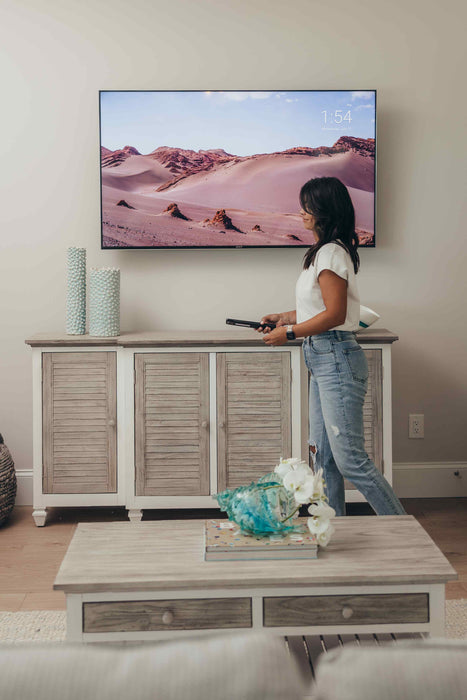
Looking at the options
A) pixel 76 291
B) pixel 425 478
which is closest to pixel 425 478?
pixel 425 478

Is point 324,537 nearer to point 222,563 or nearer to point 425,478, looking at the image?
point 222,563

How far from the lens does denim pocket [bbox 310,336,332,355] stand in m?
2.44

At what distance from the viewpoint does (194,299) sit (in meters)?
3.65

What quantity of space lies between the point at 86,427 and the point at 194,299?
2.67 feet

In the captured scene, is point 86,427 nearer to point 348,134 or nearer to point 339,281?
point 339,281

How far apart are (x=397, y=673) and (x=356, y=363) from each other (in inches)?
74.3

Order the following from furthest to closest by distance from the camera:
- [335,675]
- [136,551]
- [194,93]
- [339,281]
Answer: [194,93]
[339,281]
[136,551]
[335,675]

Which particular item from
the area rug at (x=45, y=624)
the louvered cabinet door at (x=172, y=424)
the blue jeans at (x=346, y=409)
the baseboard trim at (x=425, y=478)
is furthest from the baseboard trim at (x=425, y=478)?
the blue jeans at (x=346, y=409)

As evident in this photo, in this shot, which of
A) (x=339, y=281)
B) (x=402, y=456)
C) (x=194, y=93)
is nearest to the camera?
(x=339, y=281)

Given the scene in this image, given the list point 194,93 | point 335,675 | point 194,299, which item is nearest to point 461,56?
point 194,93

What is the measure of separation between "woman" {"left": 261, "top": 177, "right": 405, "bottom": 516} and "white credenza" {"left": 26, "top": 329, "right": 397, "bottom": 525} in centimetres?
77

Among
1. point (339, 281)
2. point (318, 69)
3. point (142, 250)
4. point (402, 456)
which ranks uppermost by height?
point (318, 69)

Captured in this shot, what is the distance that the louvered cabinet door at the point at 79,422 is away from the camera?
10.8ft

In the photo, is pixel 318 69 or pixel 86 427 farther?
pixel 318 69
